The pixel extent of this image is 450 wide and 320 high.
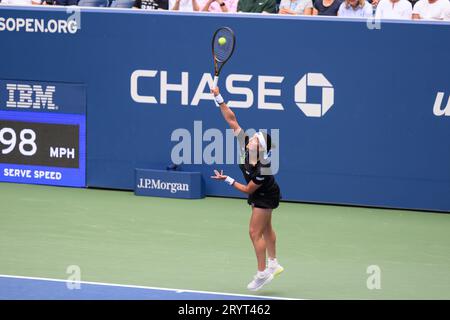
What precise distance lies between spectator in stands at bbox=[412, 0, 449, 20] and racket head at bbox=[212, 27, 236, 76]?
4001 mm

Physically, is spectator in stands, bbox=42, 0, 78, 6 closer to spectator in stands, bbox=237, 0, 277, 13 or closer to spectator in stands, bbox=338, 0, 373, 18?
spectator in stands, bbox=237, 0, 277, 13

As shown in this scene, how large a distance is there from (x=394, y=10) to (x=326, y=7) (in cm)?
106

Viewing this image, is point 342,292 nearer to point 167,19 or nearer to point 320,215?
point 320,215

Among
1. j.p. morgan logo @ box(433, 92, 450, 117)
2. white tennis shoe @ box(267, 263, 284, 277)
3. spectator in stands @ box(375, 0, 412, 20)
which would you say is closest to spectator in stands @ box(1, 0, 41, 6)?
spectator in stands @ box(375, 0, 412, 20)

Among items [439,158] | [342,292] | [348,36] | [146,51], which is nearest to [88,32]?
[146,51]

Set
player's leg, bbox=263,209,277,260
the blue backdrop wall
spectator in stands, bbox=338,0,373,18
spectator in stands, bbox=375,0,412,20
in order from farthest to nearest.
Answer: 1. spectator in stands, bbox=338,0,373,18
2. spectator in stands, bbox=375,0,412,20
3. the blue backdrop wall
4. player's leg, bbox=263,209,277,260

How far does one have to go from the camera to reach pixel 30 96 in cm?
1569

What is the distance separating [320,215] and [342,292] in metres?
3.52

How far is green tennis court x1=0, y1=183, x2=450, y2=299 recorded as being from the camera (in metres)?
11.3

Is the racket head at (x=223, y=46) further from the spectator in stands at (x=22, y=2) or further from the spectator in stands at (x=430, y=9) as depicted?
the spectator in stands at (x=22, y=2)

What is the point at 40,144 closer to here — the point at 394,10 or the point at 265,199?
the point at 394,10

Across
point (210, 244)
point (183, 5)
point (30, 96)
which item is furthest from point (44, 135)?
point (210, 244)

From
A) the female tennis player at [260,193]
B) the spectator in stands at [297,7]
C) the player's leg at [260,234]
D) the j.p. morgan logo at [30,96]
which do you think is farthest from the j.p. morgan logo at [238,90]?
the player's leg at [260,234]

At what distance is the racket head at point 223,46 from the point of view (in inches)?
457
